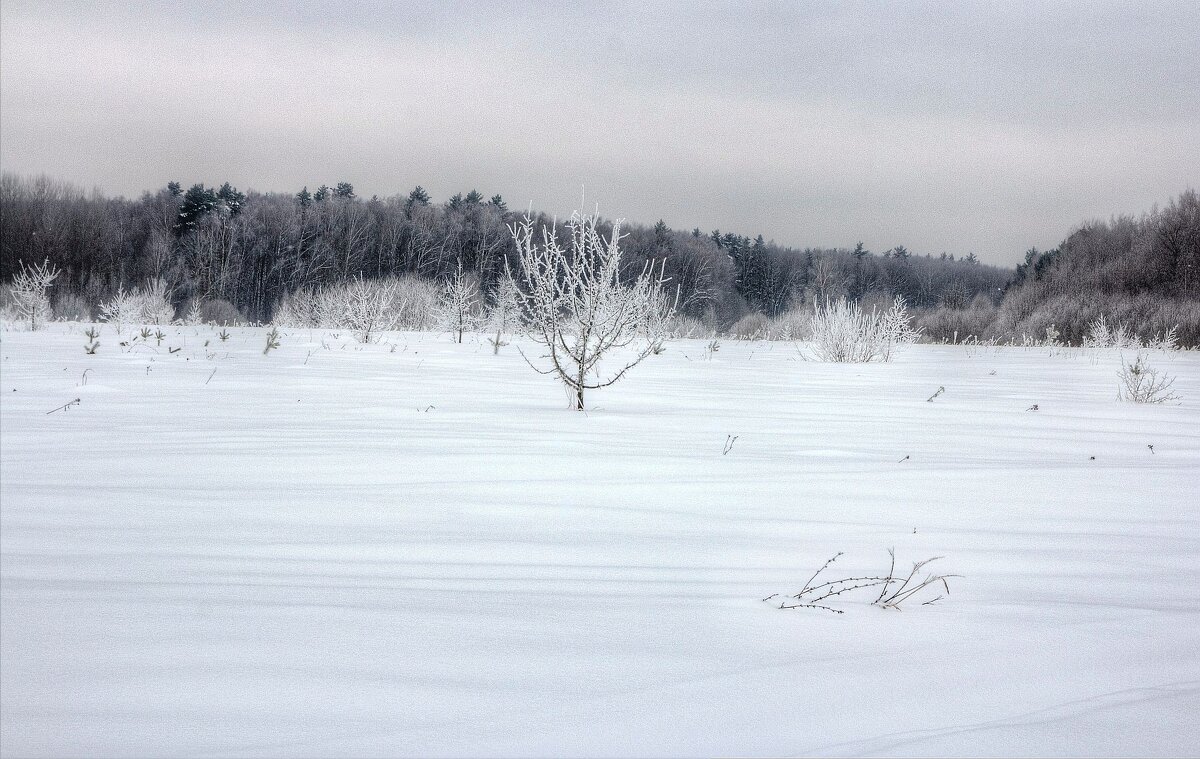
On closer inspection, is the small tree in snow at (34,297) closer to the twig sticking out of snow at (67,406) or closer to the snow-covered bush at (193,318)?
the snow-covered bush at (193,318)

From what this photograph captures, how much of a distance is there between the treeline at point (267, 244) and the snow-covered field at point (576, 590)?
36924mm

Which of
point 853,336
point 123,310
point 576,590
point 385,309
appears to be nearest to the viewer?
point 576,590

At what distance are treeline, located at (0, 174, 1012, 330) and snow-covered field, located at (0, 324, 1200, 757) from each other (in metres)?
36.9

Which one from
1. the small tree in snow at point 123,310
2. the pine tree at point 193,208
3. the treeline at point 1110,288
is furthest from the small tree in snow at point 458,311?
the pine tree at point 193,208

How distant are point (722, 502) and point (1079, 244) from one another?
2772cm

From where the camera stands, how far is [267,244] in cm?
4503

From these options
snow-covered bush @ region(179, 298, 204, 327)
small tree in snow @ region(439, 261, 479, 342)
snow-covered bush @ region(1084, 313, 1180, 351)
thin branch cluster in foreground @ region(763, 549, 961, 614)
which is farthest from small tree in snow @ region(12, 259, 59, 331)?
snow-covered bush @ region(1084, 313, 1180, 351)

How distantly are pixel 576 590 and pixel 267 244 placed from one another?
4790cm

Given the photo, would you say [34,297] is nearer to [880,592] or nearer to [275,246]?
[880,592]

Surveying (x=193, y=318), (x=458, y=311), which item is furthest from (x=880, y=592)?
(x=193, y=318)

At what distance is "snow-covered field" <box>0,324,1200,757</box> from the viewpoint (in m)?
1.13

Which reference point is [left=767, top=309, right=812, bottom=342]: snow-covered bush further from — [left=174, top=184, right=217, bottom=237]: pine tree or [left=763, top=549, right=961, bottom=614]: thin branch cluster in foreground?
[left=174, top=184, right=217, bottom=237]: pine tree

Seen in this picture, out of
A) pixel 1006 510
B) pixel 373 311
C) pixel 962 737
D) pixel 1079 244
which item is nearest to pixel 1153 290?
pixel 1079 244

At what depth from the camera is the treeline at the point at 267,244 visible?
41031mm
